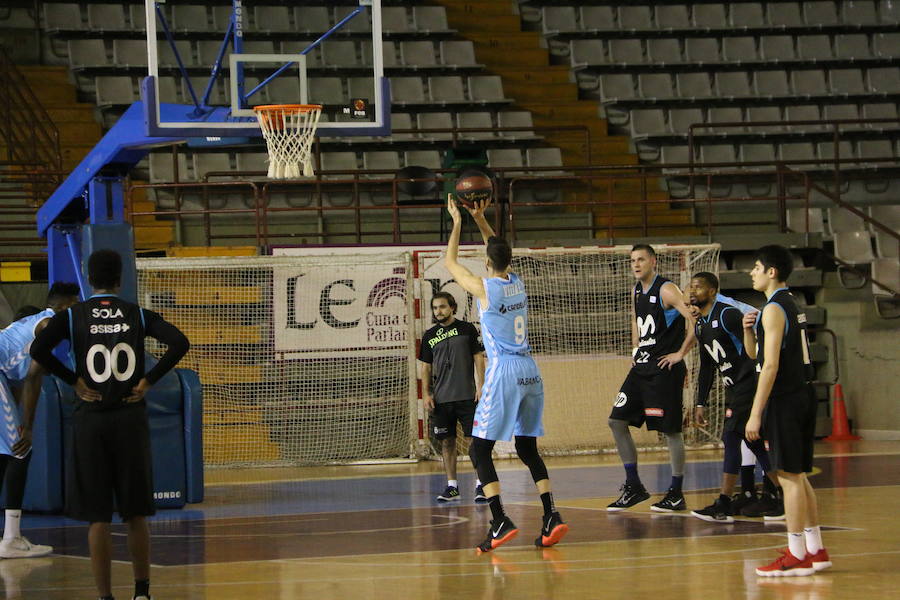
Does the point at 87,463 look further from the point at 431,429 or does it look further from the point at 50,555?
the point at 431,429

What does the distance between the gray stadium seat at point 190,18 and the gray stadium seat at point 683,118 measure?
684cm

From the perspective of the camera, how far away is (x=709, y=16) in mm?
20734

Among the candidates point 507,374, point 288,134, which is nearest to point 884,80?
point 288,134

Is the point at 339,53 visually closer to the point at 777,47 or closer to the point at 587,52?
the point at 587,52

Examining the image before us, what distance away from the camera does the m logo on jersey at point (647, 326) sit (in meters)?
10.1

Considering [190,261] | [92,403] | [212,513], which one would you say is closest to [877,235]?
[190,261]

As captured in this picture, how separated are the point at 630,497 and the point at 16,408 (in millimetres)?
4538

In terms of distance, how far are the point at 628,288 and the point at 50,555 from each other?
27.9 ft

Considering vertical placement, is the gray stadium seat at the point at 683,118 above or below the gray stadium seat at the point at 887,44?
below

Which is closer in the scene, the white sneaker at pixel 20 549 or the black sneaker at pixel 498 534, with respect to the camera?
the black sneaker at pixel 498 534

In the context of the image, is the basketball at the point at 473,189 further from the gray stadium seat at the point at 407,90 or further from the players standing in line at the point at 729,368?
the gray stadium seat at the point at 407,90

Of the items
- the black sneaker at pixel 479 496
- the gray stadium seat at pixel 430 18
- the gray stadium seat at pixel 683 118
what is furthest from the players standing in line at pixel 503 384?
the gray stadium seat at pixel 430 18

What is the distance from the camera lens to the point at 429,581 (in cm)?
730

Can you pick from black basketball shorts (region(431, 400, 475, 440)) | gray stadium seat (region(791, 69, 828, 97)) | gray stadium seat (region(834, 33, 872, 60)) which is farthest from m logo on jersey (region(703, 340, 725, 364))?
gray stadium seat (region(834, 33, 872, 60))
